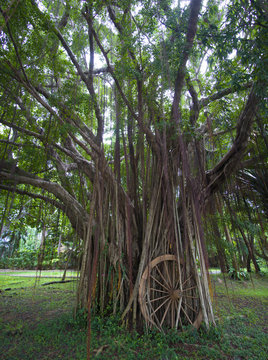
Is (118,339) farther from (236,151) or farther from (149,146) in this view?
(236,151)

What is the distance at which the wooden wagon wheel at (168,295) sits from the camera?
2.93 metres

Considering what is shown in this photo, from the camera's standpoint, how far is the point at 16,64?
318 cm

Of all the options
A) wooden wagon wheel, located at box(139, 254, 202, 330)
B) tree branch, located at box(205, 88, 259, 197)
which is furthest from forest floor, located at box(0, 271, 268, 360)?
tree branch, located at box(205, 88, 259, 197)

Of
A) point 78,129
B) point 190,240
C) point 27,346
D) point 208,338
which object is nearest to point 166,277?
point 190,240

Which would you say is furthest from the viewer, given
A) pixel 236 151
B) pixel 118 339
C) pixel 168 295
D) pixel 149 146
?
pixel 149 146

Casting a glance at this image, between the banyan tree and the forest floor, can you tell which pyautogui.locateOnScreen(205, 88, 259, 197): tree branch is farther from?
the forest floor

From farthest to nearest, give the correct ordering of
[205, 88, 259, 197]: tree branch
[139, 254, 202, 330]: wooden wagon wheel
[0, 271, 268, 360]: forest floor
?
[139, 254, 202, 330]: wooden wagon wheel < [205, 88, 259, 197]: tree branch < [0, 271, 268, 360]: forest floor

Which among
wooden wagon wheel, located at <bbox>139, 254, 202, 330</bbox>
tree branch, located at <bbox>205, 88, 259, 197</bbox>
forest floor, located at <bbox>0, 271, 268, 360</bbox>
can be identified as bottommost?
forest floor, located at <bbox>0, 271, 268, 360</bbox>

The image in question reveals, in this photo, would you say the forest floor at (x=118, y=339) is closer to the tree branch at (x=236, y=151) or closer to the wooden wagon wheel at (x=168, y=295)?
the wooden wagon wheel at (x=168, y=295)

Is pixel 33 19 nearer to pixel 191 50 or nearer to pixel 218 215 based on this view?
pixel 191 50

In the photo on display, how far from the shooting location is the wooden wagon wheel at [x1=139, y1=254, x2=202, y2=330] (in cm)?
293

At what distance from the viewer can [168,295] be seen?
3049mm

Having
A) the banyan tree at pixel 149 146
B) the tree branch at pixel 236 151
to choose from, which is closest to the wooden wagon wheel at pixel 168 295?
the banyan tree at pixel 149 146

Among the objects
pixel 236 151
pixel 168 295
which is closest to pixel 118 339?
pixel 168 295
